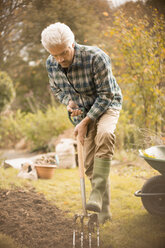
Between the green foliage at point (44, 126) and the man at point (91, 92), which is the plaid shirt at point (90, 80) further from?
the green foliage at point (44, 126)

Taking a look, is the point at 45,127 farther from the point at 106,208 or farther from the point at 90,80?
the point at 90,80

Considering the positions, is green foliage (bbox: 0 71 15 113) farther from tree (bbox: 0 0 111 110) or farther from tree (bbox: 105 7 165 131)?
tree (bbox: 105 7 165 131)

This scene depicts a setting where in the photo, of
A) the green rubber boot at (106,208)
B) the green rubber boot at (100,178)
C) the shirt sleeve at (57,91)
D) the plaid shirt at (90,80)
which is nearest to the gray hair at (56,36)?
the plaid shirt at (90,80)

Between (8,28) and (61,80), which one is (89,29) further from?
(61,80)

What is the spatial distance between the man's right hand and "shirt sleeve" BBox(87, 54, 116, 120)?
14cm

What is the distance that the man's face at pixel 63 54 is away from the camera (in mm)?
1623

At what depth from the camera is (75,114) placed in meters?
1.91

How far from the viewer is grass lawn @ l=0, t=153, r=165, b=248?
1752 millimetres

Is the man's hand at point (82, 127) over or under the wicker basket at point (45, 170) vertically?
over

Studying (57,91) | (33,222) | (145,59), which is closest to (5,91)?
(145,59)

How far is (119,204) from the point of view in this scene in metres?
2.39

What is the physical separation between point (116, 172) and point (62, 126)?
176 centimetres

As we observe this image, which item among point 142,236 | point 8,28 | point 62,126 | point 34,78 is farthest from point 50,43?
point 34,78

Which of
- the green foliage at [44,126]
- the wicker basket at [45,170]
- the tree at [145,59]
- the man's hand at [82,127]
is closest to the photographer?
the man's hand at [82,127]
